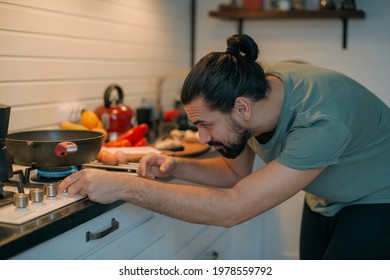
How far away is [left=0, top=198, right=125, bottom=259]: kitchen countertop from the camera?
1.07m

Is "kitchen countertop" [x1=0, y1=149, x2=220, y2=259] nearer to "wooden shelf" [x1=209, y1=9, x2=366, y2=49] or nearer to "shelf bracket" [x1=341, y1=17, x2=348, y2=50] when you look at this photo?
"wooden shelf" [x1=209, y1=9, x2=366, y2=49]

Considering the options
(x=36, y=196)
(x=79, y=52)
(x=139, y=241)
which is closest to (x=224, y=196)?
(x=139, y=241)

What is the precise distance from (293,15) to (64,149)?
Answer: 5.87ft

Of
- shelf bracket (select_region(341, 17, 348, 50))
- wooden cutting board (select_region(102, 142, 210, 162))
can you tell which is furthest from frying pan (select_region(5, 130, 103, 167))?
shelf bracket (select_region(341, 17, 348, 50))

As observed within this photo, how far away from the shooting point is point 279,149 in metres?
1.57

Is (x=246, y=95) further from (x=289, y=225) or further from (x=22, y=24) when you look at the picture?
(x=289, y=225)

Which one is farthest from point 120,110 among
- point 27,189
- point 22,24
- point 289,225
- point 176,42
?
point 289,225

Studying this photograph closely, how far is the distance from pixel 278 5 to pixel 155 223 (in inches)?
63.2

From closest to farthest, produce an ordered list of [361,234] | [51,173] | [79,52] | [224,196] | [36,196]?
[36,196], [224,196], [51,173], [361,234], [79,52]

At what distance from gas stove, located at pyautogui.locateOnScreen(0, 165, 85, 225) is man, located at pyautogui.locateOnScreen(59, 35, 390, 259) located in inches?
1.9

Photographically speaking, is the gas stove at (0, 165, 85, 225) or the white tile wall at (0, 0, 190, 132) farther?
the white tile wall at (0, 0, 190, 132)

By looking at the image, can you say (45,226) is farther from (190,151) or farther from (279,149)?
(190,151)

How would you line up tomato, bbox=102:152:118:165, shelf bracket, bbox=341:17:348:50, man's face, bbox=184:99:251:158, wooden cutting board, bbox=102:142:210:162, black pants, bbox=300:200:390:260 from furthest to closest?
shelf bracket, bbox=341:17:348:50
wooden cutting board, bbox=102:142:210:162
tomato, bbox=102:152:118:165
black pants, bbox=300:200:390:260
man's face, bbox=184:99:251:158

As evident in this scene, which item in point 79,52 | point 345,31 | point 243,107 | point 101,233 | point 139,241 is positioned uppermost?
point 345,31
